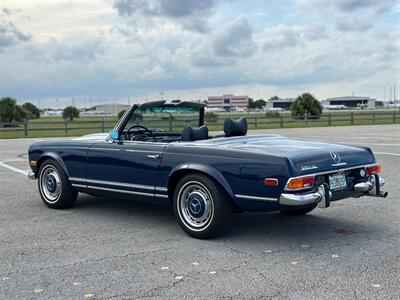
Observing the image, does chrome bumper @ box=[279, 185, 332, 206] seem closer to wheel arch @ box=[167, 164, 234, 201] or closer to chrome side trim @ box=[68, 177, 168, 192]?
wheel arch @ box=[167, 164, 234, 201]

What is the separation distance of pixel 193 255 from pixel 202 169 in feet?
2.85

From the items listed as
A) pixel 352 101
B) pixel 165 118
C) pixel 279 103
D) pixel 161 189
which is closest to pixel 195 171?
pixel 161 189

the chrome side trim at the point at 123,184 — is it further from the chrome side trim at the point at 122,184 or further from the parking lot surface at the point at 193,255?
the parking lot surface at the point at 193,255

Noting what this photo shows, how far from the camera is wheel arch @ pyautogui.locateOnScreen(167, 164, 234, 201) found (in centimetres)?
485

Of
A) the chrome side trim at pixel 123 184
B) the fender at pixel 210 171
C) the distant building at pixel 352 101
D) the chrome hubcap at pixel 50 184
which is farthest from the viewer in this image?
the distant building at pixel 352 101

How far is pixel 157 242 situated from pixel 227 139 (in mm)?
1431

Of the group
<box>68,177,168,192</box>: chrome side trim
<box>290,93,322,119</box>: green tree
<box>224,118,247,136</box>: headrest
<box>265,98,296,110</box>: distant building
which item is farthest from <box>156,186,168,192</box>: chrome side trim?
<box>265,98,296,110</box>: distant building

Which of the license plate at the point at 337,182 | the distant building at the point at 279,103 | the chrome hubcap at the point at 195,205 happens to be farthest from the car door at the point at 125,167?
the distant building at the point at 279,103

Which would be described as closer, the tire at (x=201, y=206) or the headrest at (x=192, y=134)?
the tire at (x=201, y=206)

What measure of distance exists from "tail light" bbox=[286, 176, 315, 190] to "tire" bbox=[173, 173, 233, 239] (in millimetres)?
692

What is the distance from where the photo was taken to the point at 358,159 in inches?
207

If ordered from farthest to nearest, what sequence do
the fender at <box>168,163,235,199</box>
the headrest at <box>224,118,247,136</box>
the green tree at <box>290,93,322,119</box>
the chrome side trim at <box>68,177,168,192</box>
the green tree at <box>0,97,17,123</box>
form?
1. the green tree at <box>290,93,322,119</box>
2. the green tree at <box>0,97,17,123</box>
3. the headrest at <box>224,118,247,136</box>
4. the chrome side trim at <box>68,177,168,192</box>
5. the fender at <box>168,163,235,199</box>

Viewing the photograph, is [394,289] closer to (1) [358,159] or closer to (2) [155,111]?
(1) [358,159]

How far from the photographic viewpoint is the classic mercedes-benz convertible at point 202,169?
4656 mm
